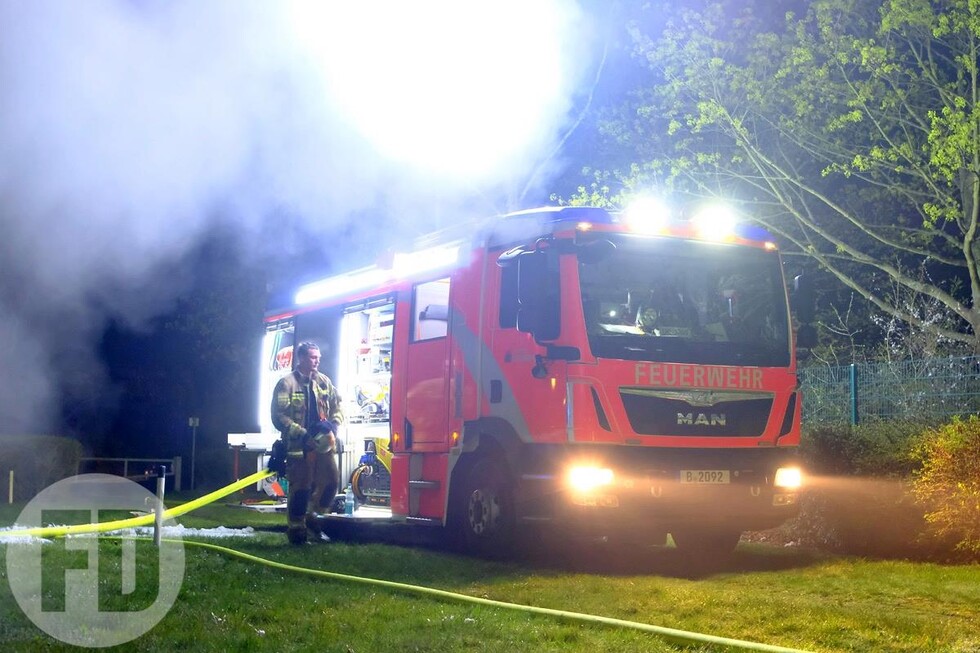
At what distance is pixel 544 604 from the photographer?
25.4ft

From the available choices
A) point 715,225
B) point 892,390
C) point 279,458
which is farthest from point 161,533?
point 892,390

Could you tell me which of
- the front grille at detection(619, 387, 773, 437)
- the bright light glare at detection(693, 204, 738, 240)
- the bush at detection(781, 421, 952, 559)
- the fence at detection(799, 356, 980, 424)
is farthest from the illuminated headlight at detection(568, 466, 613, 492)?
the fence at detection(799, 356, 980, 424)

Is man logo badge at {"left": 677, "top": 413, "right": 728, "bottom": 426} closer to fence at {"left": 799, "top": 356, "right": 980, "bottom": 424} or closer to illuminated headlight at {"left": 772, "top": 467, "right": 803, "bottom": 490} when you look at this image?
illuminated headlight at {"left": 772, "top": 467, "right": 803, "bottom": 490}

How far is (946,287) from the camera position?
2281cm

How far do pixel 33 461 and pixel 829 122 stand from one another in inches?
612

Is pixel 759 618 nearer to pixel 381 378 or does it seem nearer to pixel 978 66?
pixel 381 378

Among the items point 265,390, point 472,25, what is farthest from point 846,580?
point 472,25

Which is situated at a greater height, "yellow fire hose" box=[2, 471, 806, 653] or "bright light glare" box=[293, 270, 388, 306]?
"bright light glare" box=[293, 270, 388, 306]

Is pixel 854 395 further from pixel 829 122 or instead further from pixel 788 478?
pixel 829 122

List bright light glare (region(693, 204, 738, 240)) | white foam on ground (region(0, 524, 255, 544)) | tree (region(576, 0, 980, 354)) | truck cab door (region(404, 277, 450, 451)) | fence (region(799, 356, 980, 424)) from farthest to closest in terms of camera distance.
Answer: tree (region(576, 0, 980, 354)) < fence (region(799, 356, 980, 424)) < truck cab door (region(404, 277, 450, 451)) < bright light glare (region(693, 204, 738, 240)) < white foam on ground (region(0, 524, 255, 544))

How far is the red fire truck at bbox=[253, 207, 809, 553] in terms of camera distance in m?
9.77

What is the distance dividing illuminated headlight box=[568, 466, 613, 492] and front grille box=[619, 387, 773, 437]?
44 cm

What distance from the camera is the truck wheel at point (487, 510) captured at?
10.4m

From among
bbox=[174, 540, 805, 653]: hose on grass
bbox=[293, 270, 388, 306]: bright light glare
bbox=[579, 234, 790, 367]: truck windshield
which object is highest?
bbox=[293, 270, 388, 306]: bright light glare
